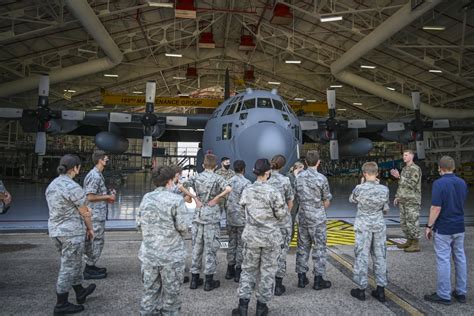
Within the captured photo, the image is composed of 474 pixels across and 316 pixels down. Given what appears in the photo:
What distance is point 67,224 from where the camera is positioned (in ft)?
13.7

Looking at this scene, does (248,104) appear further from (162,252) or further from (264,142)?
(162,252)

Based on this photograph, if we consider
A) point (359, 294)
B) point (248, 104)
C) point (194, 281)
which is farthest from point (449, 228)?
point (248, 104)

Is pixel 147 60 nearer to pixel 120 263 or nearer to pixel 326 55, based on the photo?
pixel 326 55

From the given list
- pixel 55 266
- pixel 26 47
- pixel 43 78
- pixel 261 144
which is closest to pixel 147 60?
pixel 26 47

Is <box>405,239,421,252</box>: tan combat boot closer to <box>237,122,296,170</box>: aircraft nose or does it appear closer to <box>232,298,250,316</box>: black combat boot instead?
<box>237,122,296,170</box>: aircraft nose

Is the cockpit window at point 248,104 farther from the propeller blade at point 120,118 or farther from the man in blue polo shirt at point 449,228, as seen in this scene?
the propeller blade at point 120,118

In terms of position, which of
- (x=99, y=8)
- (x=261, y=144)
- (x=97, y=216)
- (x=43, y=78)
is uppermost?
(x=99, y=8)

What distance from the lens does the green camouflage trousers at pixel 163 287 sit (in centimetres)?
342

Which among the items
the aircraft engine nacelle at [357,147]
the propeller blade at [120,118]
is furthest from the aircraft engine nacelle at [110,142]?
the aircraft engine nacelle at [357,147]

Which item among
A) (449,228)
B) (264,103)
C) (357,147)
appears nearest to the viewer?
(449,228)

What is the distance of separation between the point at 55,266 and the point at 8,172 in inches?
1337

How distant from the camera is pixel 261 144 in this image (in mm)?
8469

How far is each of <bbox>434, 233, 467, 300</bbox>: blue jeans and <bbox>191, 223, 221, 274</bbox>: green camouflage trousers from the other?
2948mm

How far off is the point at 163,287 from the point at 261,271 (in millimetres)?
1152
